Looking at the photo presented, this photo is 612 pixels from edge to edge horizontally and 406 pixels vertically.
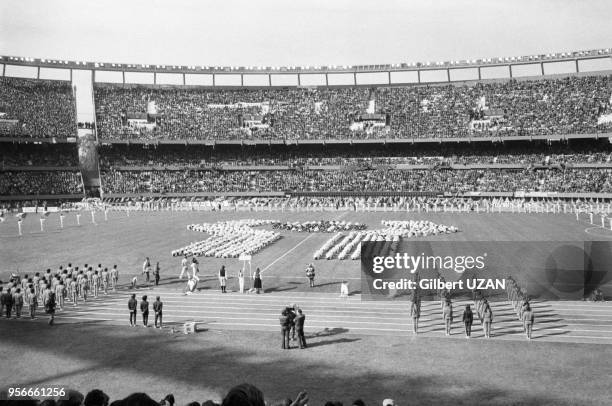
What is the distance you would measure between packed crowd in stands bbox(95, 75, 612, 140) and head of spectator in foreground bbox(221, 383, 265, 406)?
236 feet

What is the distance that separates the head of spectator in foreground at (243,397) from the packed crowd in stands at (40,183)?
7334 cm

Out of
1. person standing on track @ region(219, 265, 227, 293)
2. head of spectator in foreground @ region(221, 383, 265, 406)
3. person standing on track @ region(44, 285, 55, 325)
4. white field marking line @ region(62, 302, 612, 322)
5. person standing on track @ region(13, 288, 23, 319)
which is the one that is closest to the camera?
head of spectator in foreground @ region(221, 383, 265, 406)

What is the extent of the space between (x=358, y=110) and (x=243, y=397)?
81048mm

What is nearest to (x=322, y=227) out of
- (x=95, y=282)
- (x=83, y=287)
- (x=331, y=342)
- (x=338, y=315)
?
(x=95, y=282)

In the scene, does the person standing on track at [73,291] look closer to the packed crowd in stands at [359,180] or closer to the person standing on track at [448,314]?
the person standing on track at [448,314]

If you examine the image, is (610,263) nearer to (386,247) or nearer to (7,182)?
(386,247)

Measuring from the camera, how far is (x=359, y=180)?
72625mm

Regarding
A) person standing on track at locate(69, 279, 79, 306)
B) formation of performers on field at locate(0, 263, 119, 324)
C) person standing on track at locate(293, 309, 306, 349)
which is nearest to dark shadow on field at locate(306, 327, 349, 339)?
person standing on track at locate(293, 309, 306, 349)

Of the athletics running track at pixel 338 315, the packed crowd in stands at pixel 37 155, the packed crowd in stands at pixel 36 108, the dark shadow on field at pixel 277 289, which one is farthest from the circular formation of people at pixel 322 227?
the packed crowd in stands at pixel 36 108

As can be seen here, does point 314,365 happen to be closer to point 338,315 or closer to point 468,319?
point 468,319

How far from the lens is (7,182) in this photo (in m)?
68.9

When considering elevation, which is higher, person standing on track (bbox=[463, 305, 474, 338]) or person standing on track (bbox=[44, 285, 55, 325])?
person standing on track (bbox=[44, 285, 55, 325])

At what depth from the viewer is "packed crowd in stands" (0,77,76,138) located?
241 ft

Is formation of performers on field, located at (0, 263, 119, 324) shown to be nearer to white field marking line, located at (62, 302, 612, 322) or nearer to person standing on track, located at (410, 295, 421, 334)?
white field marking line, located at (62, 302, 612, 322)
